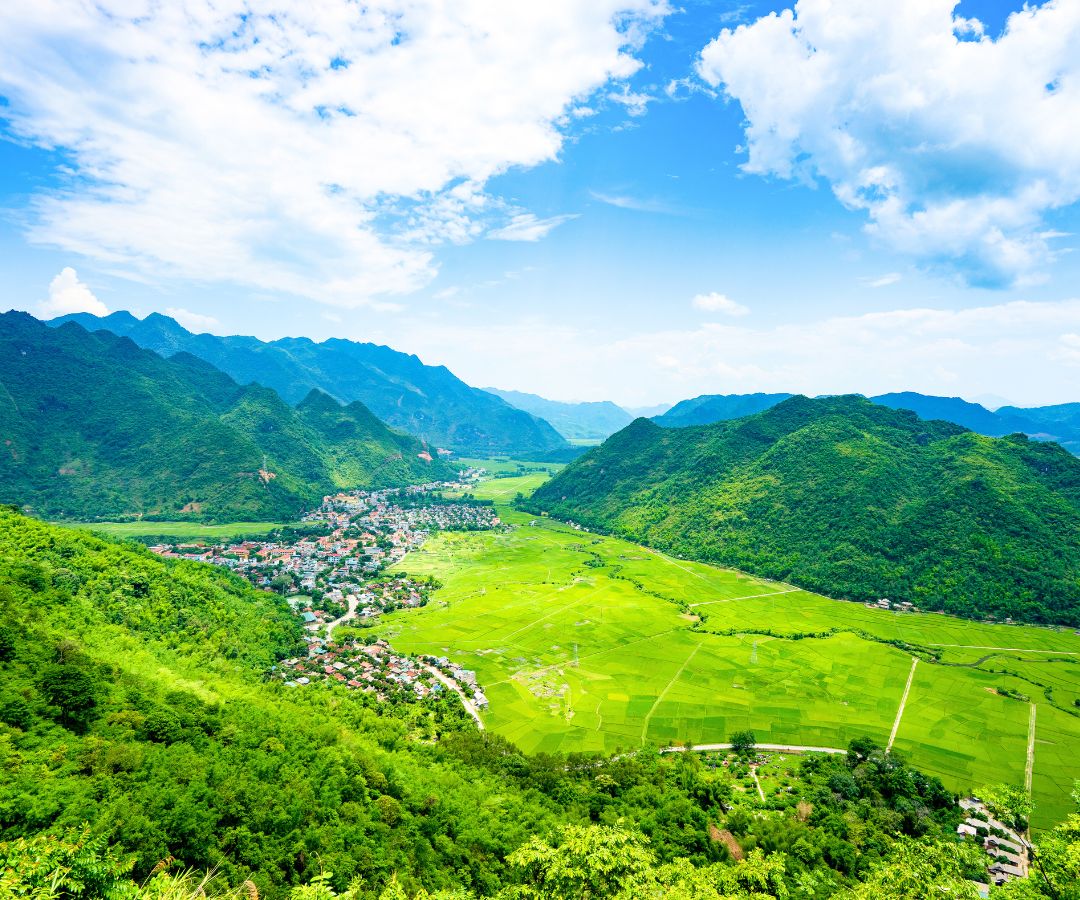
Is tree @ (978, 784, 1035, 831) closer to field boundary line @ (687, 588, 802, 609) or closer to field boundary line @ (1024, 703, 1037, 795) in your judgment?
field boundary line @ (1024, 703, 1037, 795)

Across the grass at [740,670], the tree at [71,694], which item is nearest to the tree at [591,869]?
the tree at [71,694]

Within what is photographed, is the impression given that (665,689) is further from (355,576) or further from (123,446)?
(123,446)

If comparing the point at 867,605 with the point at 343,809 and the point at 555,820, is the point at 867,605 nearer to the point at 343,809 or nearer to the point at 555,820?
the point at 555,820

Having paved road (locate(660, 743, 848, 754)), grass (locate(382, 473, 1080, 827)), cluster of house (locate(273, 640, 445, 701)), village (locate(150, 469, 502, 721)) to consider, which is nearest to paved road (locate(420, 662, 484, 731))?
village (locate(150, 469, 502, 721))

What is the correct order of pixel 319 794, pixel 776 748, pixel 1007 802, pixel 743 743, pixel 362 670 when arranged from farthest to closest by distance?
1. pixel 362 670
2. pixel 776 748
3. pixel 743 743
4. pixel 319 794
5. pixel 1007 802

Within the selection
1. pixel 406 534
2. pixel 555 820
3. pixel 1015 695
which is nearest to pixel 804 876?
pixel 555 820

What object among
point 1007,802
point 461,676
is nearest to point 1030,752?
point 1007,802
